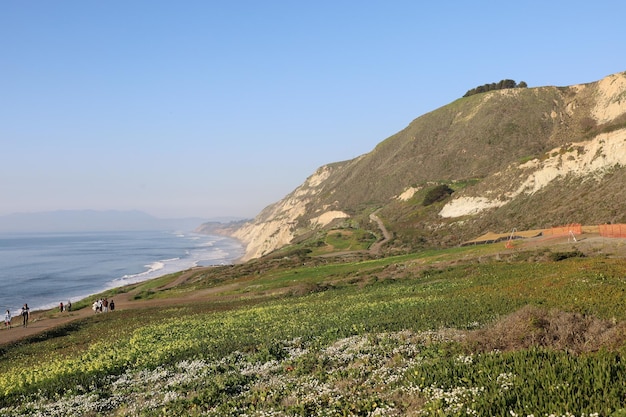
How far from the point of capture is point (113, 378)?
19594 mm

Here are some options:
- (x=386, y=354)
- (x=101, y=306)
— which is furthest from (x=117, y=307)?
(x=386, y=354)

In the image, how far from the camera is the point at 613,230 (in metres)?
50.2

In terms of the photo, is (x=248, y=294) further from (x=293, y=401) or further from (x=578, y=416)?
(x=578, y=416)

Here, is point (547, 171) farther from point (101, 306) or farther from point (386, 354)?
point (386, 354)

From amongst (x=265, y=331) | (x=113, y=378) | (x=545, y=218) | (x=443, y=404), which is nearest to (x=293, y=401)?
(x=443, y=404)

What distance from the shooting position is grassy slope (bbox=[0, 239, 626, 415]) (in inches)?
415

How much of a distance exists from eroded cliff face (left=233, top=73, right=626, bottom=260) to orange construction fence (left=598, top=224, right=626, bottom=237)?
1163 inches

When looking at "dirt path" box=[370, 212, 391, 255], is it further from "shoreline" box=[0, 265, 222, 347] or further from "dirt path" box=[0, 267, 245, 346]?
"shoreline" box=[0, 265, 222, 347]

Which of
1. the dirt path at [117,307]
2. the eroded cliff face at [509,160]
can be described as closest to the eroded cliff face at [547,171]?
the eroded cliff face at [509,160]

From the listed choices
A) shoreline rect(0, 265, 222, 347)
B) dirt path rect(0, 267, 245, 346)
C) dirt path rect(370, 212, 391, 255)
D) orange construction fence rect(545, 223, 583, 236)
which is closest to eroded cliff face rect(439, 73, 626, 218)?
dirt path rect(370, 212, 391, 255)

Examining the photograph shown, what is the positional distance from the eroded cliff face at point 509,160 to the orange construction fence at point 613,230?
29537mm

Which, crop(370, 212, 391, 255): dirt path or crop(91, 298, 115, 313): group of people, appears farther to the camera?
crop(370, 212, 391, 255): dirt path

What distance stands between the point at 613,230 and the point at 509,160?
9098cm

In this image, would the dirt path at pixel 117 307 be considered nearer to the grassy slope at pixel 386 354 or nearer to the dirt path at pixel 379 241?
the grassy slope at pixel 386 354
